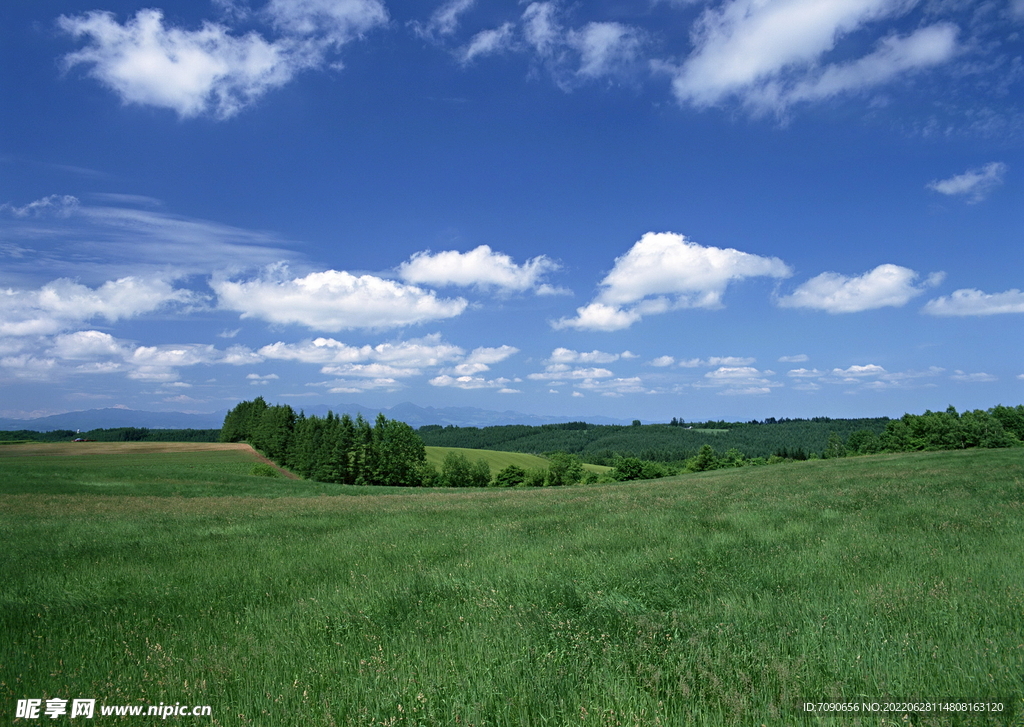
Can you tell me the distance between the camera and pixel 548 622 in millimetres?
6480

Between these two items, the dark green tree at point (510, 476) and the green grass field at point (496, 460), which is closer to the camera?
the dark green tree at point (510, 476)

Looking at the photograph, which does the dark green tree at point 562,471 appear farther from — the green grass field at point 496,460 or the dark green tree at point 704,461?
the dark green tree at point 704,461

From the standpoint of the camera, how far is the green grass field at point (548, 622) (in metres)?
4.60

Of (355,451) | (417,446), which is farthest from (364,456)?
(417,446)

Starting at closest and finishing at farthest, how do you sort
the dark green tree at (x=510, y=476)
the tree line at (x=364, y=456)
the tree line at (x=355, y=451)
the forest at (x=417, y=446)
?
1. the tree line at (x=355, y=451)
2. the tree line at (x=364, y=456)
3. the forest at (x=417, y=446)
4. the dark green tree at (x=510, y=476)

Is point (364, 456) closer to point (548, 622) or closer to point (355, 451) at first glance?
point (355, 451)

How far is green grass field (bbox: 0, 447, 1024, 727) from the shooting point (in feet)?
15.1

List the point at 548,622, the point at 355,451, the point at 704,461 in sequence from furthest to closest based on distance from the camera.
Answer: the point at 704,461, the point at 355,451, the point at 548,622

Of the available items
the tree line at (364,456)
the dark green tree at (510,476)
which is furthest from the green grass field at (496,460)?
the tree line at (364,456)

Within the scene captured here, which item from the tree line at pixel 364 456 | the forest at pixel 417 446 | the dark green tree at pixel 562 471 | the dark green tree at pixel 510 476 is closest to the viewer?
the tree line at pixel 364 456

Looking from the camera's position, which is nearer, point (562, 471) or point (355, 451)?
point (355, 451)

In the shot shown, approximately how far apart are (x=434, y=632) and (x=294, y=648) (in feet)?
5.50

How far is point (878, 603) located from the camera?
653cm

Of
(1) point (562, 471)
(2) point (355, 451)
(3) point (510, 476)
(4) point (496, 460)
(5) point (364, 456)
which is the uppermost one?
(2) point (355, 451)
